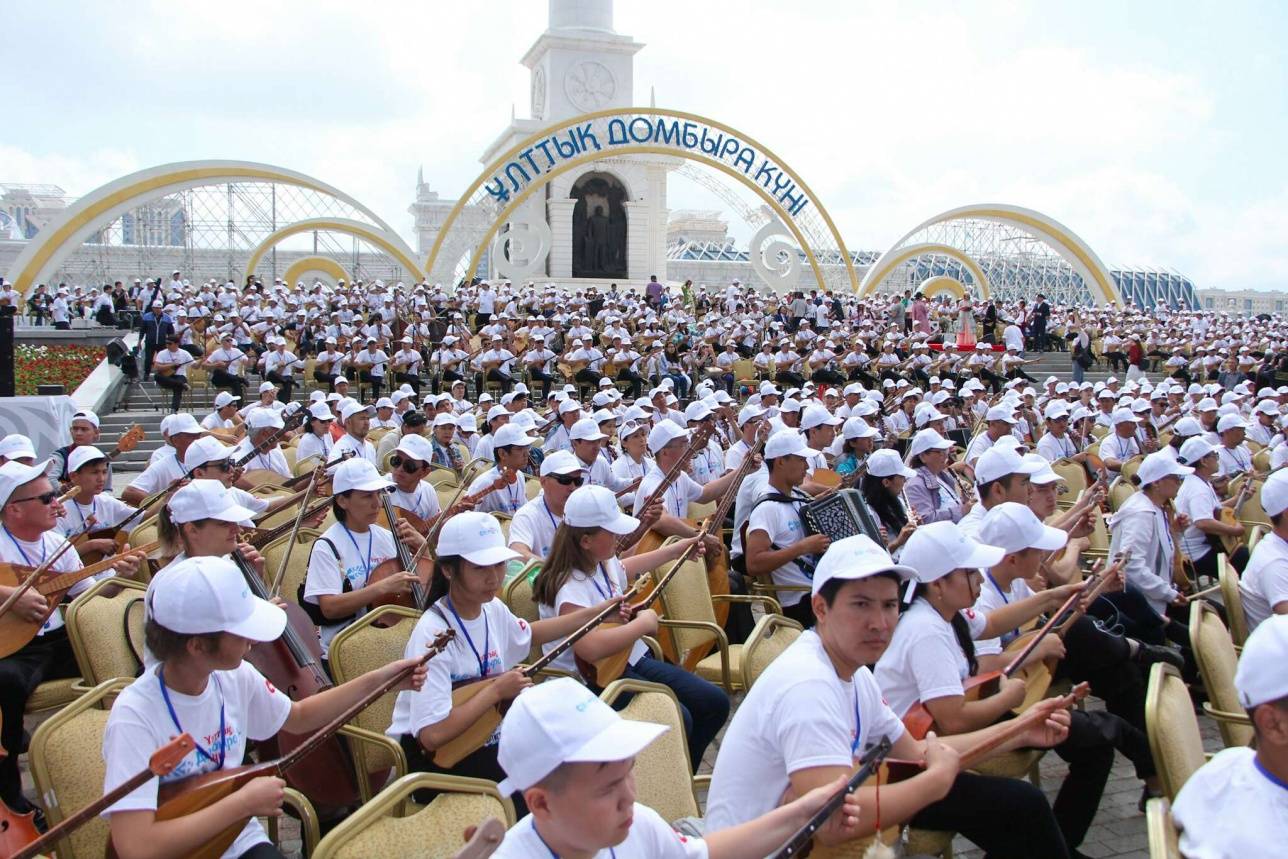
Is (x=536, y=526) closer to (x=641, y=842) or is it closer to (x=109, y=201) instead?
(x=641, y=842)

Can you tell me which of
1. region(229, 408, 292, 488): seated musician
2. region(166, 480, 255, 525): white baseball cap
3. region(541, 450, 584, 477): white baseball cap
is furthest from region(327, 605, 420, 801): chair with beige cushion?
region(229, 408, 292, 488): seated musician

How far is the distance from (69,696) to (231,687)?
221 cm

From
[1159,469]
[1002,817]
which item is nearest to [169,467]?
[1002,817]

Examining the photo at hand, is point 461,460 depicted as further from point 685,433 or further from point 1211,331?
point 1211,331

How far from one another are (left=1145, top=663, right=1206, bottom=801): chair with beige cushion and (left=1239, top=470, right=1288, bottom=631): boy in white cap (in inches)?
70.8

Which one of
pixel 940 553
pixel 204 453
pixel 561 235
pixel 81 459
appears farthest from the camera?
pixel 561 235

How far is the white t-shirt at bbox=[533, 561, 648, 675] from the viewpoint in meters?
4.38

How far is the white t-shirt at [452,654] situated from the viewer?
356 centimetres

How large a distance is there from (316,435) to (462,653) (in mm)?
6761

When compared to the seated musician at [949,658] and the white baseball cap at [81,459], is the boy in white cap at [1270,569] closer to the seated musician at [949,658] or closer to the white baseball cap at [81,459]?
the seated musician at [949,658]

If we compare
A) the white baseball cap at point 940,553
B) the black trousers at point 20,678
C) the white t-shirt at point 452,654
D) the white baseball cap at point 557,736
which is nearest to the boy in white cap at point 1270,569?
the white baseball cap at point 940,553

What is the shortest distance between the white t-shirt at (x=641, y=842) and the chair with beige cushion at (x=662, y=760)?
2.29 feet

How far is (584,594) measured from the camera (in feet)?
14.5

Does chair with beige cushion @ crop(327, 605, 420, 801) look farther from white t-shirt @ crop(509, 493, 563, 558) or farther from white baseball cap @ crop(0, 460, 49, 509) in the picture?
white baseball cap @ crop(0, 460, 49, 509)
